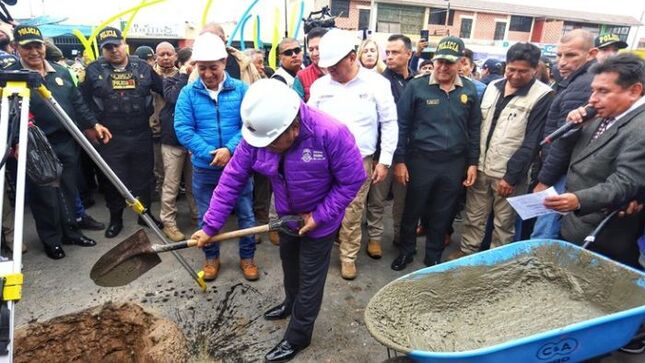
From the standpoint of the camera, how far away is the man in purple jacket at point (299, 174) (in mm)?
2059

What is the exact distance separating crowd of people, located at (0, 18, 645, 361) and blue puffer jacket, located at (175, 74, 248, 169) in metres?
0.01

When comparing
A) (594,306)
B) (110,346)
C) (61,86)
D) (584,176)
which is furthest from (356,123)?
(61,86)

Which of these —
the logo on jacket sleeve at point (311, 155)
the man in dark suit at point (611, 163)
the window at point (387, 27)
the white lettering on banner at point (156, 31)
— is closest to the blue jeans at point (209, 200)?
the logo on jacket sleeve at point (311, 155)

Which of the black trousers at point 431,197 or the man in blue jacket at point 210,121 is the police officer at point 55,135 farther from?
the black trousers at point 431,197

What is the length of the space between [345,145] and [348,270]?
5.54 feet

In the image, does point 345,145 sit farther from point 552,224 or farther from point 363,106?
point 552,224

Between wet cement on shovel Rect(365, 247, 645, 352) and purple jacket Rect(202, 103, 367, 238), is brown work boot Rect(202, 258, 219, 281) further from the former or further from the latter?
wet cement on shovel Rect(365, 247, 645, 352)

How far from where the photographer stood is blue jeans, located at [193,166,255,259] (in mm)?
3422

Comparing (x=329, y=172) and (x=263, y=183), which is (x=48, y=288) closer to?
(x=263, y=183)

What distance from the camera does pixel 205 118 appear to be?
3299mm

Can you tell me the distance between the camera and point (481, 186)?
12.1 feet

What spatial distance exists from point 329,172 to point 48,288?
8.91 ft

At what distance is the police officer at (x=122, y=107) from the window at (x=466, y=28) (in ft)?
96.5

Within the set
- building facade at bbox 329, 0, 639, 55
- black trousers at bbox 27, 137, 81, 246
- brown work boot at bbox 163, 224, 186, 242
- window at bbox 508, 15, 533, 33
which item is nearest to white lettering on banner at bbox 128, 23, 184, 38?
building facade at bbox 329, 0, 639, 55
